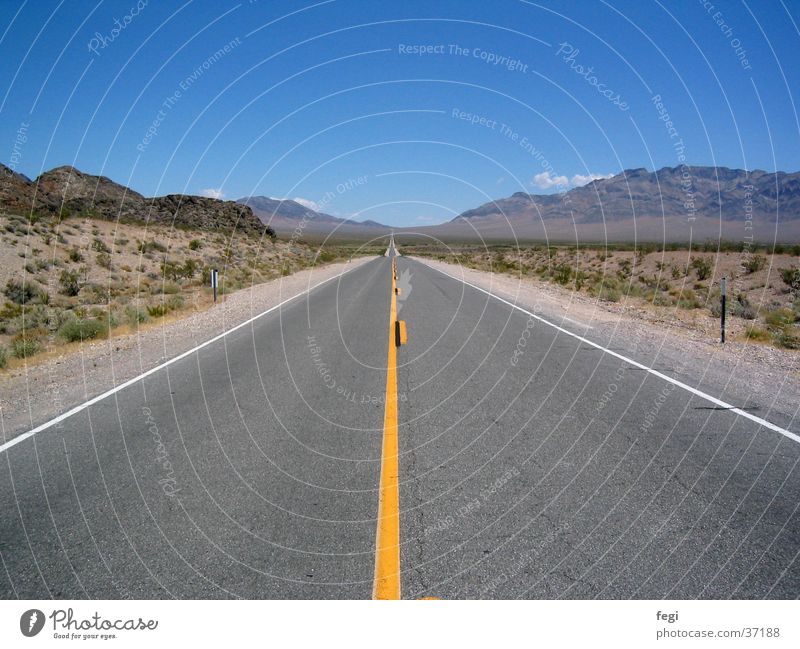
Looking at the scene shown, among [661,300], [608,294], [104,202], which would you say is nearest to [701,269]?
[608,294]

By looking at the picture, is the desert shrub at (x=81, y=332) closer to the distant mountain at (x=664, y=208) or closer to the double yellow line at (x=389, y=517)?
the double yellow line at (x=389, y=517)

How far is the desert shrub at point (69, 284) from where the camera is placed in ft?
85.6

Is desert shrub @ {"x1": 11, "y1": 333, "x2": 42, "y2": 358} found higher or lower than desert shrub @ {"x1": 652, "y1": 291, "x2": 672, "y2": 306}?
lower

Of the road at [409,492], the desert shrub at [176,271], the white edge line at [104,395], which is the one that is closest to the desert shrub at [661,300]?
the road at [409,492]

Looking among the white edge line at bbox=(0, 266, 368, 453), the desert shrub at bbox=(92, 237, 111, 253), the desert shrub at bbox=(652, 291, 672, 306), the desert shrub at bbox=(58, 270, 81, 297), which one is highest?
the desert shrub at bbox=(92, 237, 111, 253)

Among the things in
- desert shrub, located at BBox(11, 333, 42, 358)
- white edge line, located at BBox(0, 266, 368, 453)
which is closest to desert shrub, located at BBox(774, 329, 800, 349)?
white edge line, located at BBox(0, 266, 368, 453)

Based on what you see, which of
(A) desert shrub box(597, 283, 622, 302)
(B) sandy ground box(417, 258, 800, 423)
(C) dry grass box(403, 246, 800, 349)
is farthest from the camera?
(A) desert shrub box(597, 283, 622, 302)

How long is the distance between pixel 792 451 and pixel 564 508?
9.15 ft

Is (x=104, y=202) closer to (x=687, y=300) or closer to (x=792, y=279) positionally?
(x=687, y=300)

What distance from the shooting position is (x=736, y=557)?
370 centimetres

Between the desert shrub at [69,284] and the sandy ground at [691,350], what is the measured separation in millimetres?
18559

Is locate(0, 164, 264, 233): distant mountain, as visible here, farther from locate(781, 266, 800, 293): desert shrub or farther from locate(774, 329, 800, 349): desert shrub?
locate(781, 266, 800, 293): desert shrub

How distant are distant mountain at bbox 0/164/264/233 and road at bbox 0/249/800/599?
4038 cm

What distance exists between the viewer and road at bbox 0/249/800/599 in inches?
138
